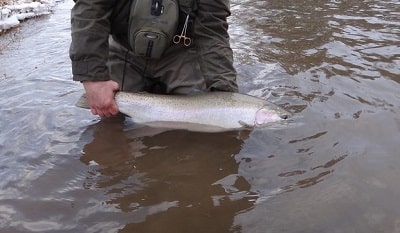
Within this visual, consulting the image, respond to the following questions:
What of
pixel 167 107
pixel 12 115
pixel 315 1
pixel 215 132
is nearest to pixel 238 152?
pixel 215 132

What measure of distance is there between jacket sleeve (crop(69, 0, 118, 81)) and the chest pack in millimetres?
229

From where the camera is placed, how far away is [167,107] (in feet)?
11.8

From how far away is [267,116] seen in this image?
355cm

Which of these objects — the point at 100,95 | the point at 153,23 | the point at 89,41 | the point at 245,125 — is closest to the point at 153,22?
the point at 153,23

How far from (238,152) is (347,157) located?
2.52 ft

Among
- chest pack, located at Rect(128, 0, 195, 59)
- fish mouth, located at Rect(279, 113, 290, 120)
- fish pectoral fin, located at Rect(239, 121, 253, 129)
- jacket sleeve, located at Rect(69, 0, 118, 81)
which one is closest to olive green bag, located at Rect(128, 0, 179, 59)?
chest pack, located at Rect(128, 0, 195, 59)

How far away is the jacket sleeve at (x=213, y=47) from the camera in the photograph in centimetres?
379

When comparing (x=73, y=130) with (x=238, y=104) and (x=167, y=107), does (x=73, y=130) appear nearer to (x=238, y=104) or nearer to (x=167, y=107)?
(x=167, y=107)

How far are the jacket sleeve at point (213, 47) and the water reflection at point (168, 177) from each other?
450mm

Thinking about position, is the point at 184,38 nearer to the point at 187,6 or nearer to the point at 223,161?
the point at 187,6

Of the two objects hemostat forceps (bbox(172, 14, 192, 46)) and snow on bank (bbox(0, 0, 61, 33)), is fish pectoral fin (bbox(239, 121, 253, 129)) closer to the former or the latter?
hemostat forceps (bbox(172, 14, 192, 46))

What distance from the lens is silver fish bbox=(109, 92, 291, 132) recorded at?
3.53 m

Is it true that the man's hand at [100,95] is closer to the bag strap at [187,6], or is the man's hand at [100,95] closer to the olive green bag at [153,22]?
the olive green bag at [153,22]

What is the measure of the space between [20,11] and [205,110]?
6.35 metres
